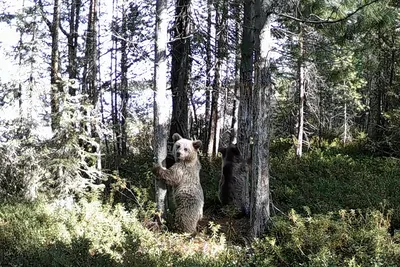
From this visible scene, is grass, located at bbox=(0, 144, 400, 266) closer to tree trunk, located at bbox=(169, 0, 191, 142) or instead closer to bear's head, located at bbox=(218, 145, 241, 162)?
bear's head, located at bbox=(218, 145, 241, 162)

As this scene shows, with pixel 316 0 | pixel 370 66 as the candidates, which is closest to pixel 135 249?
pixel 316 0

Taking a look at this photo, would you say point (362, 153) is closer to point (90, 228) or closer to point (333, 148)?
point (333, 148)

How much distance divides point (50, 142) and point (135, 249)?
4.27 m

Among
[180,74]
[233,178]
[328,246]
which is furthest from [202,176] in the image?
[328,246]

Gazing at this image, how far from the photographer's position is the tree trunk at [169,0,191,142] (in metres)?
9.70

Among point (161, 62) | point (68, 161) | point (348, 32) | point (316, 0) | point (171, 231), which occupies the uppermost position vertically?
point (316, 0)

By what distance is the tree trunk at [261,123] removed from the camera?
7059mm

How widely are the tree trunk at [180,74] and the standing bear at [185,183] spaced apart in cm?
146

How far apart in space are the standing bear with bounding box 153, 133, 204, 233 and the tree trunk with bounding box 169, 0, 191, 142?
4.79 ft

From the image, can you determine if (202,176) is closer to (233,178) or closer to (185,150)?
(233,178)

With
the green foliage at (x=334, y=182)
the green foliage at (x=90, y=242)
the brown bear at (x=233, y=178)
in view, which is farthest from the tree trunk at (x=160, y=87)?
the green foliage at (x=334, y=182)

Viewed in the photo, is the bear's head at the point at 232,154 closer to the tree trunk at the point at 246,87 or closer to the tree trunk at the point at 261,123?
the tree trunk at the point at 246,87

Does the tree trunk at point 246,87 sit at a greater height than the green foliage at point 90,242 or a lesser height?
greater

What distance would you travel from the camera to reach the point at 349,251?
19.8 feet
